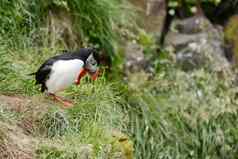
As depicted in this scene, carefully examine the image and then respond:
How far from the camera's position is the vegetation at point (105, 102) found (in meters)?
5.21

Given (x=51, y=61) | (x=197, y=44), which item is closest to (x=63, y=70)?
(x=51, y=61)

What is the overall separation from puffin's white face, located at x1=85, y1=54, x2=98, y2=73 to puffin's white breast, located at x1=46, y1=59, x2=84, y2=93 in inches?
6.0

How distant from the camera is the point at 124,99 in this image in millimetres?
6996

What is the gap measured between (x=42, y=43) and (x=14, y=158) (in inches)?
101

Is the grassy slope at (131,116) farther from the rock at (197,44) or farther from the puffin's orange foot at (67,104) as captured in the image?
the rock at (197,44)

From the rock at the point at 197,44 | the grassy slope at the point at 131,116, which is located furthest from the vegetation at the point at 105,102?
the rock at the point at 197,44

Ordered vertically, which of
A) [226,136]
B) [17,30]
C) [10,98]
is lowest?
[226,136]

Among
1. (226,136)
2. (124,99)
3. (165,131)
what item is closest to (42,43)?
(124,99)

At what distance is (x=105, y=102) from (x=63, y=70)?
0.66 m

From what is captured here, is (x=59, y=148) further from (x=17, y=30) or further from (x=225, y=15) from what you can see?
(x=225, y=15)

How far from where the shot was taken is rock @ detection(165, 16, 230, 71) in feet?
27.2

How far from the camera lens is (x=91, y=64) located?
570 centimetres

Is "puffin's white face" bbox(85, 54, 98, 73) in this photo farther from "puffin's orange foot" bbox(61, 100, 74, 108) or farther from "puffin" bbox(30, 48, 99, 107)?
"puffin's orange foot" bbox(61, 100, 74, 108)

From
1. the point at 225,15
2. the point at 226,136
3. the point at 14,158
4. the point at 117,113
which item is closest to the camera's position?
the point at 14,158
